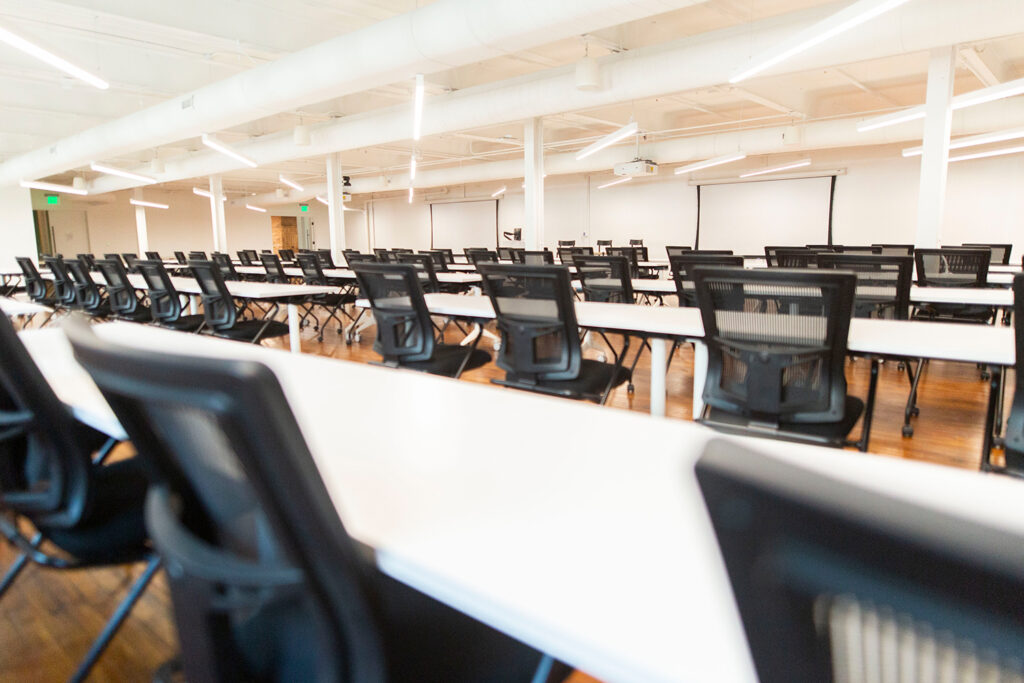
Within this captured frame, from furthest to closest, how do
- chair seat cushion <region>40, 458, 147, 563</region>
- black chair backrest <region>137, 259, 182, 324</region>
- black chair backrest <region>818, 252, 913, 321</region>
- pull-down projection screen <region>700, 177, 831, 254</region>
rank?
pull-down projection screen <region>700, 177, 831, 254</region>
black chair backrest <region>137, 259, 182, 324</region>
black chair backrest <region>818, 252, 913, 321</region>
chair seat cushion <region>40, 458, 147, 563</region>

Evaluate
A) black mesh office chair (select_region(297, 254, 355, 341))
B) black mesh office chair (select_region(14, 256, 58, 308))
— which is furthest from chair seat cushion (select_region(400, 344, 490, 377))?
black mesh office chair (select_region(14, 256, 58, 308))

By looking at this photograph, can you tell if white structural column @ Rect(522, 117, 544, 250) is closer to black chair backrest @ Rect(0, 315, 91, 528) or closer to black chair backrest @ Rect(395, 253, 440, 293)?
black chair backrest @ Rect(395, 253, 440, 293)

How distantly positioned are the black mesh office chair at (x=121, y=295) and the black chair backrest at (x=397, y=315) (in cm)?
364

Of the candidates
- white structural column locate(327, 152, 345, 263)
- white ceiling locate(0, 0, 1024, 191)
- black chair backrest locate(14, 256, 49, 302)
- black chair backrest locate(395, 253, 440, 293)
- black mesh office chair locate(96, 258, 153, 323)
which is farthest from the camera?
white structural column locate(327, 152, 345, 263)

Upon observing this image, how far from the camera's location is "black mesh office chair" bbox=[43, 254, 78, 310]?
6.98 meters

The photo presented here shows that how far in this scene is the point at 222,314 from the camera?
197 inches

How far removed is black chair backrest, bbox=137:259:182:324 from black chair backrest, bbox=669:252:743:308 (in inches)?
156

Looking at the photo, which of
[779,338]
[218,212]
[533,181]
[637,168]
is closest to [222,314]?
[779,338]

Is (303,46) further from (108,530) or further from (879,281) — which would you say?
(108,530)

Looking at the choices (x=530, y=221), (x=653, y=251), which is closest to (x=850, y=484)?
(x=530, y=221)

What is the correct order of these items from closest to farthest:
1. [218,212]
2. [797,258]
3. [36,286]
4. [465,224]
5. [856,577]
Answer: [856,577], [797,258], [36,286], [218,212], [465,224]

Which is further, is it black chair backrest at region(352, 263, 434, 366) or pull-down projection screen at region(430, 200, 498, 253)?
pull-down projection screen at region(430, 200, 498, 253)

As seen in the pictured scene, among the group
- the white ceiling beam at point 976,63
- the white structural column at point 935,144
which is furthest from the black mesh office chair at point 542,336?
the white ceiling beam at point 976,63

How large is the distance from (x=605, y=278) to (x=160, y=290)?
3.75 m
